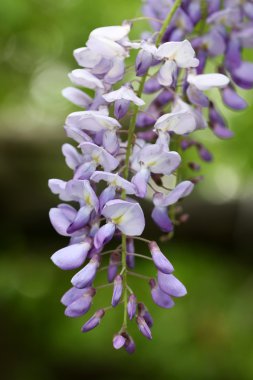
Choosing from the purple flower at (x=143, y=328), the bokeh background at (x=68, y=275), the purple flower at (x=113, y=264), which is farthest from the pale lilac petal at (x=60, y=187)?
the bokeh background at (x=68, y=275)

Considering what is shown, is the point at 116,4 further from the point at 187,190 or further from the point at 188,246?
the point at 187,190

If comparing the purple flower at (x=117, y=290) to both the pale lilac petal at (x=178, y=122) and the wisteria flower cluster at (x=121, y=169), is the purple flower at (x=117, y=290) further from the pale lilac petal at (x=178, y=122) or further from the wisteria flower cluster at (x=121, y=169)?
the pale lilac petal at (x=178, y=122)

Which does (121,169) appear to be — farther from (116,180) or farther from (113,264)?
(113,264)

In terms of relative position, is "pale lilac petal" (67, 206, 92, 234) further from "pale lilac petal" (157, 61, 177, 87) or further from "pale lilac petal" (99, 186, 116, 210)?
"pale lilac petal" (157, 61, 177, 87)

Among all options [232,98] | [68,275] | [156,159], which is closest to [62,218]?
[156,159]

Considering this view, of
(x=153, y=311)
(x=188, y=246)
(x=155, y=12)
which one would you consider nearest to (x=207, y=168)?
(x=188, y=246)
